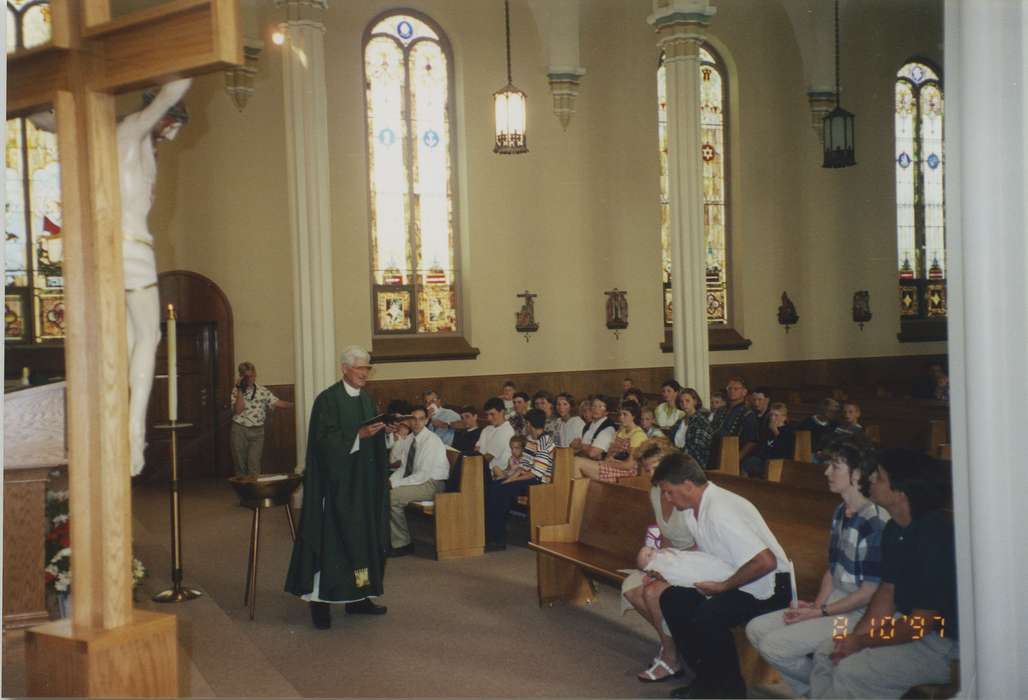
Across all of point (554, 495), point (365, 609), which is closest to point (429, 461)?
point (554, 495)

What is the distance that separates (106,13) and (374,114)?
39.2ft

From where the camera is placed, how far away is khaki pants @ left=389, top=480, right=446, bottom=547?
8.05 meters

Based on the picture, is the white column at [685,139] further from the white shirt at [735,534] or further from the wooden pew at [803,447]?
the white shirt at [735,534]

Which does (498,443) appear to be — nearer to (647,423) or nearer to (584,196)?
(647,423)

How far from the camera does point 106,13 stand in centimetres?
243

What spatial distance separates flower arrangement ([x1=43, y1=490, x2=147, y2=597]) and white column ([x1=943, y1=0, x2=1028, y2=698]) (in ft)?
11.4

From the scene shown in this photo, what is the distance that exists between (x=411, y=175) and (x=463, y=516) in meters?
7.40

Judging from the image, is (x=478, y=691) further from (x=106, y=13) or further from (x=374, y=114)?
(x=374, y=114)

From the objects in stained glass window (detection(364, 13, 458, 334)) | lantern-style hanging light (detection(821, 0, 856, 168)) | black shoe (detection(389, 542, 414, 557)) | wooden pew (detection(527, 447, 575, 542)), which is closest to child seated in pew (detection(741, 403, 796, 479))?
wooden pew (detection(527, 447, 575, 542))

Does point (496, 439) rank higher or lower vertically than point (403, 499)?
higher

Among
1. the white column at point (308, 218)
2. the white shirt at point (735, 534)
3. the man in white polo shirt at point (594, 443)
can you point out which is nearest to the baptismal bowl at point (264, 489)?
the white shirt at point (735, 534)

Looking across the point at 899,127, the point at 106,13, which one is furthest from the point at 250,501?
the point at 899,127

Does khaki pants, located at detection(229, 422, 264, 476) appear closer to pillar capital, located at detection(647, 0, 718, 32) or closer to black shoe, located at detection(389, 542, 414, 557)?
black shoe, located at detection(389, 542, 414, 557)

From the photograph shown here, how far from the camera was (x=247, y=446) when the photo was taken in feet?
38.6
